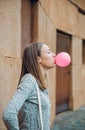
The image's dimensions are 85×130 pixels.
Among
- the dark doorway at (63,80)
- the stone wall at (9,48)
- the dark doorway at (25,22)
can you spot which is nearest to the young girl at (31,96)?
the stone wall at (9,48)

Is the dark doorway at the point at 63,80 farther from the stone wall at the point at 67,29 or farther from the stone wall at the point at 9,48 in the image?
the stone wall at the point at 9,48

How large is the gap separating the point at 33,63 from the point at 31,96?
317mm

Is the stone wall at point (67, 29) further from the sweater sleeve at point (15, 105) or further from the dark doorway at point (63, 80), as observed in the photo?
the sweater sleeve at point (15, 105)

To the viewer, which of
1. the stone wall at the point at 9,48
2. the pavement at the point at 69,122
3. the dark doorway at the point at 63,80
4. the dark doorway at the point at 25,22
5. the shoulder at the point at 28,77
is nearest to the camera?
the shoulder at the point at 28,77

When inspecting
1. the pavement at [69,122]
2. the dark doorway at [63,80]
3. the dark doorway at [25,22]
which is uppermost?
the dark doorway at [25,22]

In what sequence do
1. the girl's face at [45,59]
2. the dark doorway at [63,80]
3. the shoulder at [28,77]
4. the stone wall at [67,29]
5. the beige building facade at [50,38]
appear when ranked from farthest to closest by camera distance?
the dark doorway at [63,80], the stone wall at [67,29], the beige building facade at [50,38], the girl's face at [45,59], the shoulder at [28,77]

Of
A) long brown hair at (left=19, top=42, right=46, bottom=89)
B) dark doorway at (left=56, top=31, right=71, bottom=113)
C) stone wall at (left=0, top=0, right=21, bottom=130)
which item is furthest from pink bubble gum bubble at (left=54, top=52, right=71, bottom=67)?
dark doorway at (left=56, top=31, right=71, bottom=113)

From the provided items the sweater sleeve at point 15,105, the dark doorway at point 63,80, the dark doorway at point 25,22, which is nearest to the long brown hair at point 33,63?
the sweater sleeve at point 15,105

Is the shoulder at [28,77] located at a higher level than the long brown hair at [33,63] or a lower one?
lower

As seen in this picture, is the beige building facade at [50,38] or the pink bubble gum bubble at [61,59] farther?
the beige building facade at [50,38]

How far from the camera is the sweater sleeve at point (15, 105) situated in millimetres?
2959

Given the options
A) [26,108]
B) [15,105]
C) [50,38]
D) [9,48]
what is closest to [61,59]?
[26,108]

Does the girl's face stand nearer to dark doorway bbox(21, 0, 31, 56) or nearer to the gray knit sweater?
the gray knit sweater

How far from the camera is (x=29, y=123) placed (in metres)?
3.14
